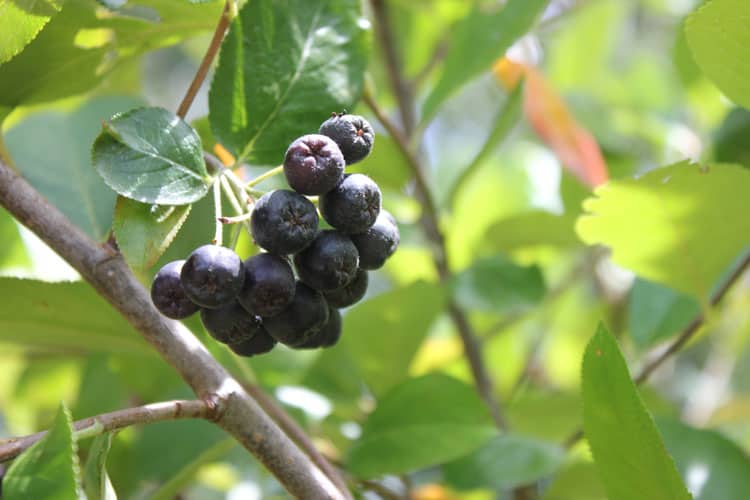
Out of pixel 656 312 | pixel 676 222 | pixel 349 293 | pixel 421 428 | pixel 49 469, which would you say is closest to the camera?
pixel 49 469

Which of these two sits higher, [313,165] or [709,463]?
[313,165]

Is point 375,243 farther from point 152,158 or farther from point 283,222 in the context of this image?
point 152,158

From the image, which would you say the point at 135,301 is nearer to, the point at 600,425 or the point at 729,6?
the point at 600,425

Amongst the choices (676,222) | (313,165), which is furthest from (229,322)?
(676,222)

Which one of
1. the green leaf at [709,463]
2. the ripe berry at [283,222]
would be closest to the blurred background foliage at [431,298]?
the green leaf at [709,463]

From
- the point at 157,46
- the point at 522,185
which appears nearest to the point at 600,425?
the point at 157,46

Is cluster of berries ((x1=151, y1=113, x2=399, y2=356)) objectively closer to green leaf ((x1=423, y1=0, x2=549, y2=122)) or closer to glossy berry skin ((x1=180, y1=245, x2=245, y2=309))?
glossy berry skin ((x1=180, y1=245, x2=245, y2=309))
